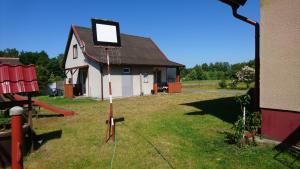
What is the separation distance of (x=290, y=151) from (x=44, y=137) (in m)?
7.12

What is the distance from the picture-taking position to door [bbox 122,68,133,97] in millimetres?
A: 22016

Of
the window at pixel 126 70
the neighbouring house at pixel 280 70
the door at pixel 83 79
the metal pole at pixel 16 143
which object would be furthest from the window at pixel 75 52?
the metal pole at pixel 16 143

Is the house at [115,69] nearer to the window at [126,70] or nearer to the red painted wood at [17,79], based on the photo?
the window at [126,70]

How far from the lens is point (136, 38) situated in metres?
29.3

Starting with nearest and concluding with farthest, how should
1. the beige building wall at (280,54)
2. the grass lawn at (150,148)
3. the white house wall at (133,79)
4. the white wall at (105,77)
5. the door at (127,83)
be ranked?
the grass lawn at (150,148) < the beige building wall at (280,54) < the white house wall at (133,79) < the white wall at (105,77) < the door at (127,83)

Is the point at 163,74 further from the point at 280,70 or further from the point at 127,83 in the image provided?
the point at 280,70

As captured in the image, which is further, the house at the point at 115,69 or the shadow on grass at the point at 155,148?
the house at the point at 115,69

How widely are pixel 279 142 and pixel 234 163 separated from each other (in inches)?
68.2

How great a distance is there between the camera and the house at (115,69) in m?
21.2

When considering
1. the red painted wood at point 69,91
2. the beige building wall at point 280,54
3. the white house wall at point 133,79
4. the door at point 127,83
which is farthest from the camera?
the red painted wood at point 69,91

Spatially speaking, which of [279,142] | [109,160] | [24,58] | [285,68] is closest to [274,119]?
[279,142]

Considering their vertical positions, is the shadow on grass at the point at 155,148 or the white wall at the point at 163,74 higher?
the white wall at the point at 163,74

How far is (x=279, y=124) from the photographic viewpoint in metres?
6.31

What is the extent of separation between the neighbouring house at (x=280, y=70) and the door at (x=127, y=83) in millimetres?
16219
